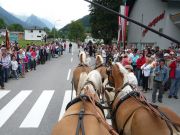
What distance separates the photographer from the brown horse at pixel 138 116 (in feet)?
15.2

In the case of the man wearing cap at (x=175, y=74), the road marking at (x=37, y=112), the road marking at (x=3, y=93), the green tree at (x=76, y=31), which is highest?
the green tree at (x=76, y=31)

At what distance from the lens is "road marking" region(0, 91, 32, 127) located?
34.2 ft

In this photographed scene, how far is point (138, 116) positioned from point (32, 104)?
8.08m

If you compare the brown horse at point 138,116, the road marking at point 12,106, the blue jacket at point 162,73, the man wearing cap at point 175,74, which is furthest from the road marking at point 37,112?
the man wearing cap at point 175,74

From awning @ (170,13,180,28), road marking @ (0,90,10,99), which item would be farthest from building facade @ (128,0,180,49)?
road marking @ (0,90,10,99)

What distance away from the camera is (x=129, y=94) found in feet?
18.7

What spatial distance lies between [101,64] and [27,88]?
528 cm

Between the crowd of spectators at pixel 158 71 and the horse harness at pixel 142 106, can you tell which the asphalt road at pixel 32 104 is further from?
the horse harness at pixel 142 106

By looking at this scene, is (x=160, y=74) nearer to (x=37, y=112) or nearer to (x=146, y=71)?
(x=146, y=71)

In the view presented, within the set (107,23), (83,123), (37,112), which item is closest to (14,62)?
(37,112)

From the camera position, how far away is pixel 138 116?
489 cm

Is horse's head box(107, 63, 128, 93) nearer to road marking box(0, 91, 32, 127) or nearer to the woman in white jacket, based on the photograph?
road marking box(0, 91, 32, 127)

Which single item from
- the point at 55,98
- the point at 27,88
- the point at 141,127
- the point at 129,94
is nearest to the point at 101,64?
the point at 55,98

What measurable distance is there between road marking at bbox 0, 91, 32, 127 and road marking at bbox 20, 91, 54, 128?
646mm
